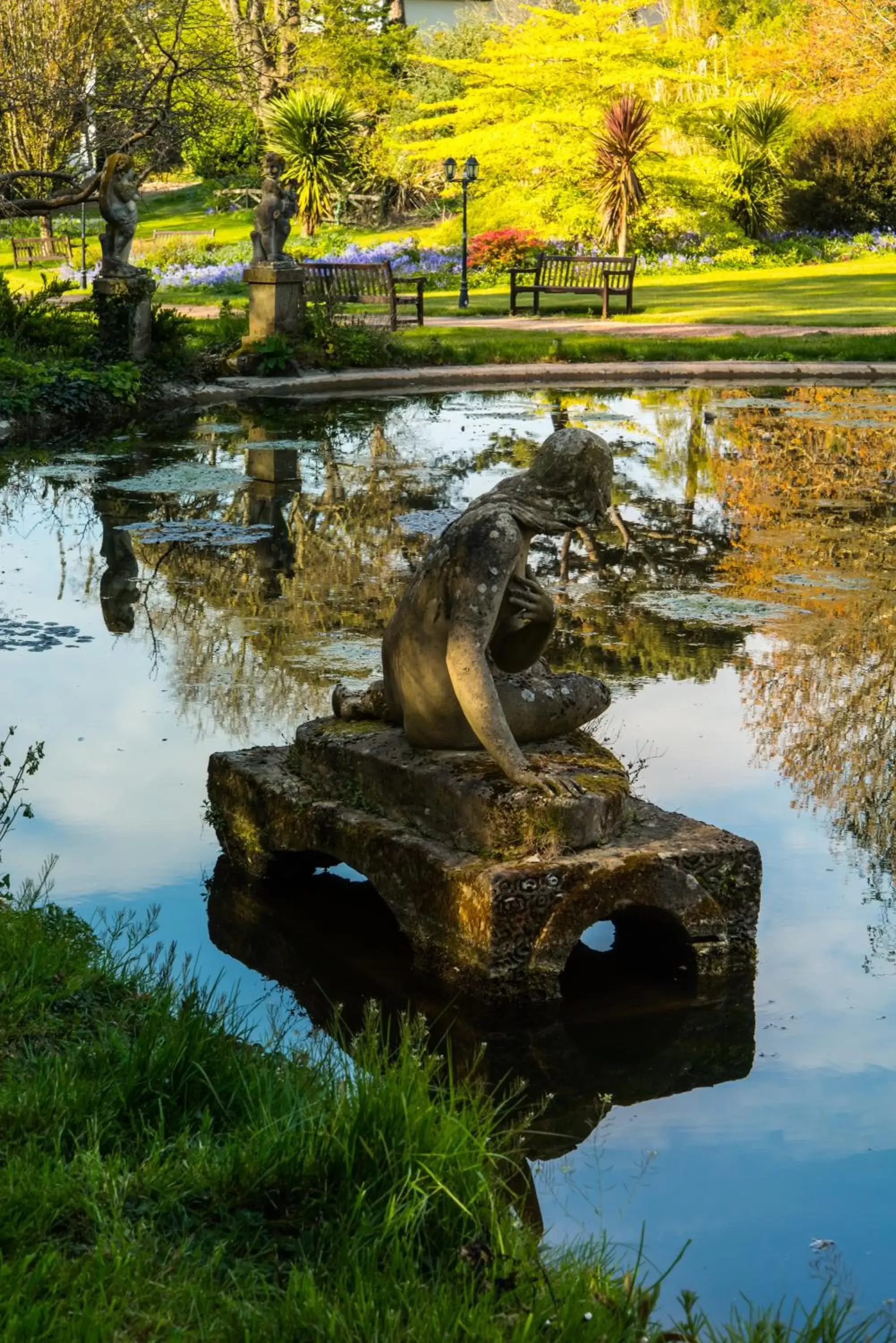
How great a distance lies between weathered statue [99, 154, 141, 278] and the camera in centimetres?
1878

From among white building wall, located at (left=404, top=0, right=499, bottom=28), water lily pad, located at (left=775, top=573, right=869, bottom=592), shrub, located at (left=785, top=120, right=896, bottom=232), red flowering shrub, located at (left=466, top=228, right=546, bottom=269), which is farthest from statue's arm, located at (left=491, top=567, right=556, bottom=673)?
white building wall, located at (left=404, top=0, right=499, bottom=28)

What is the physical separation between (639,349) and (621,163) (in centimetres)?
1289

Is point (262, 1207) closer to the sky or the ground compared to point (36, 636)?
closer to the sky

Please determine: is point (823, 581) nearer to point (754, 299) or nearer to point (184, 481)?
point (184, 481)

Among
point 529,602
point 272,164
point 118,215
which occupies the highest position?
point 272,164

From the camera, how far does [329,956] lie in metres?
5.30

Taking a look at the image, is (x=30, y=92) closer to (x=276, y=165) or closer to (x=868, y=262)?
(x=276, y=165)

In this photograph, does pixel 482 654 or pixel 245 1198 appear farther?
pixel 482 654

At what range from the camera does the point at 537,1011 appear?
4832 mm

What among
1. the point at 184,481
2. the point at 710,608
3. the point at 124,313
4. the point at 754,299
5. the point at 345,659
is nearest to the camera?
the point at 345,659

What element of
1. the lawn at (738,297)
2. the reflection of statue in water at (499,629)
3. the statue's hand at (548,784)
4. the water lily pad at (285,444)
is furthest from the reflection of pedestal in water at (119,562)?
the lawn at (738,297)

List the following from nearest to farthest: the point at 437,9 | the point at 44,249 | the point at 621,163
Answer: the point at 621,163 → the point at 44,249 → the point at 437,9

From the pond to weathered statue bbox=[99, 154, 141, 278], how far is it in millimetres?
4239

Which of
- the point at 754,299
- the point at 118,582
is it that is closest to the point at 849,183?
the point at 754,299
